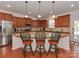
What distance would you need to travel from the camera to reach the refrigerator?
9.11 m

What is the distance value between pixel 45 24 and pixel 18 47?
8825 mm

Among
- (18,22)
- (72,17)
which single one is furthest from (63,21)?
(18,22)

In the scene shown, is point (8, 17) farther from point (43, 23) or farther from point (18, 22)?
point (43, 23)

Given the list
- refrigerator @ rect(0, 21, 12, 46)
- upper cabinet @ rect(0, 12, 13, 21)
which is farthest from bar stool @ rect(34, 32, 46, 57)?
upper cabinet @ rect(0, 12, 13, 21)

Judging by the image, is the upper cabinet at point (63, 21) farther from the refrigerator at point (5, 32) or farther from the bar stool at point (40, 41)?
the bar stool at point (40, 41)

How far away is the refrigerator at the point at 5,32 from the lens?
29.9 feet

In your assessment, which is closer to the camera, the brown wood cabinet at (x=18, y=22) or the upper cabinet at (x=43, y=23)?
the brown wood cabinet at (x=18, y=22)

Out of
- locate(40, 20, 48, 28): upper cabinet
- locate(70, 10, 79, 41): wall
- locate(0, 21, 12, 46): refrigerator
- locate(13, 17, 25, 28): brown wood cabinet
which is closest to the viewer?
locate(0, 21, 12, 46): refrigerator

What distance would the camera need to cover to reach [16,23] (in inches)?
439

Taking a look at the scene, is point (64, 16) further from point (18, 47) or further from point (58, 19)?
point (18, 47)

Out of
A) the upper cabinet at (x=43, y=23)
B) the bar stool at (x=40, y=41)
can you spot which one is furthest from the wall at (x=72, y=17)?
the upper cabinet at (x=43, y=23)

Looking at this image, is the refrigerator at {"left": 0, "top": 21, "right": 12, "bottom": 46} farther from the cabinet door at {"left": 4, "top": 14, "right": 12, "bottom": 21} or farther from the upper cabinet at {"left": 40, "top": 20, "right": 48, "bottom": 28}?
the upper cabinet at {"left": 40, "top": 20, "right": 48, "bottom": 28}

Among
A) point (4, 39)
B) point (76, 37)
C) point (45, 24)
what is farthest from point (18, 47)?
point (45, 24)

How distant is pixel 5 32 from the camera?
943 centimetres
